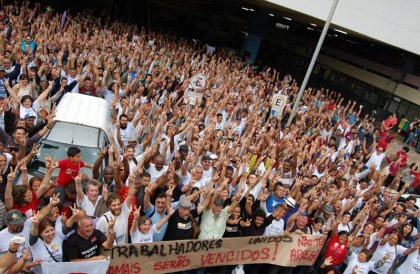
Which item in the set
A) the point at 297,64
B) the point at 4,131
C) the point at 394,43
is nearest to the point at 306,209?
the point at 4,131

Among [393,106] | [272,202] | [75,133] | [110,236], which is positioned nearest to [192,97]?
[75,133]

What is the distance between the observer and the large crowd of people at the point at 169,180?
4.02 m

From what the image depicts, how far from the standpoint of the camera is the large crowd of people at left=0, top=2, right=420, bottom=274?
158 inches

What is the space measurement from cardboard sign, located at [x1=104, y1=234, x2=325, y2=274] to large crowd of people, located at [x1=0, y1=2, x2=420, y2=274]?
11cm

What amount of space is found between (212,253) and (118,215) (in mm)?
1554

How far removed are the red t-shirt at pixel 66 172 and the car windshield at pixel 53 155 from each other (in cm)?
41

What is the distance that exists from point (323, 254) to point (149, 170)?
9.83ft

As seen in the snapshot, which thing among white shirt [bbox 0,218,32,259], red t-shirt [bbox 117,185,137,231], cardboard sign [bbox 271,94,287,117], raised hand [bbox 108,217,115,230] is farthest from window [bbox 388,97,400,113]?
white shirt [bbox 0,218,32,259]

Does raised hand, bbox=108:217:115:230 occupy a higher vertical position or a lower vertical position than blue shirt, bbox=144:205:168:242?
higher

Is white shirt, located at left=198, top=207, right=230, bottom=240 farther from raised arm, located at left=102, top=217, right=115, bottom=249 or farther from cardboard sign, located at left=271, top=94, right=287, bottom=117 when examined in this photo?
cardboard sign, located at left=271, top=94, right=287, bottom=117

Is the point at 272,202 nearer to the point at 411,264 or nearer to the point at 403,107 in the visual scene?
the point at 411,264

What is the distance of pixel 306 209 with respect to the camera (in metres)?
6.22

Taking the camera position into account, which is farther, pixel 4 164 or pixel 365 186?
pixel 365 186

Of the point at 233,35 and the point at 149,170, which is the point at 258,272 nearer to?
the point at 149,170
